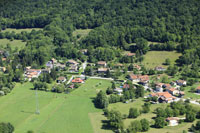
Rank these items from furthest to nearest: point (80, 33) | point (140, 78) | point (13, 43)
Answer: point (80, 33) < point (13, 43) < point (140, 78)

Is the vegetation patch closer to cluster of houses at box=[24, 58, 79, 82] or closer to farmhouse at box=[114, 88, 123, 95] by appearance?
cluster of houses at box=[24, 58, 79, 82]

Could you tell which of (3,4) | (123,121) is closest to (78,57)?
(123,121)

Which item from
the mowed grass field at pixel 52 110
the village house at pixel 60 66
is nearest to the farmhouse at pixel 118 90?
the mowed grass field at pixel 52 110

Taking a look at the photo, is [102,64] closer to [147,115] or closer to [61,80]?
[61,80]

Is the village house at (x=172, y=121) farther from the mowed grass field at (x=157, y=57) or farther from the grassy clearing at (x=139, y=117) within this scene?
the mowed grass field at (x=157, y=57)

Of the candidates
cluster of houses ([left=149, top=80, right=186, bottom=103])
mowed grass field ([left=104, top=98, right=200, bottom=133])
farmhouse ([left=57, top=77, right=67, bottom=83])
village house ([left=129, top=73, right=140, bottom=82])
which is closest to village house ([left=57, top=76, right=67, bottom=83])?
farmhouse ([left=57, top=77, right=67, bottom=83])

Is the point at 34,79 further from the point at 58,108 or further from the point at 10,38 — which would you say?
the point at 10,38

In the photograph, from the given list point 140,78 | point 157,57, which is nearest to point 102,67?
point 140,78
